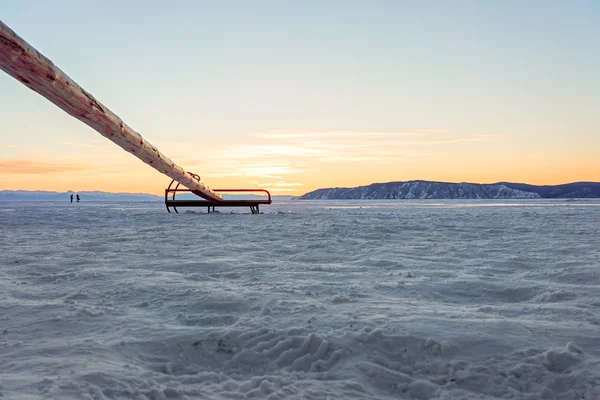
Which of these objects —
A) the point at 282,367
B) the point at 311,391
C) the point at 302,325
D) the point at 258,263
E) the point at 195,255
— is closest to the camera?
the point at 311,391

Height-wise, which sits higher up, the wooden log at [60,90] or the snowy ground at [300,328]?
the wooden log at [60,90]

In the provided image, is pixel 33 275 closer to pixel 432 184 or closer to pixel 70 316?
pixel 70 316

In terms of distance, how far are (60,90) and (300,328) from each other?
5181 millimetres

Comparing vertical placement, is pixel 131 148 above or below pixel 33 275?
above

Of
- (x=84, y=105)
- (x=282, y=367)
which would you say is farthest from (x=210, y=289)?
(x=84, y=105)

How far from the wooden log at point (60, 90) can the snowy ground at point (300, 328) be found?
7.84 feet

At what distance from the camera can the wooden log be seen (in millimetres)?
4551

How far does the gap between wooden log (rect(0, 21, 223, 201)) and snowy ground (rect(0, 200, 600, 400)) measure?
2.39 m

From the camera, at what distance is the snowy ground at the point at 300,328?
2109 millimetres

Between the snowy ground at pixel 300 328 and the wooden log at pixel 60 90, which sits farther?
the wooden log at pixel 60 90

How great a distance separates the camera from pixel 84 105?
666 centimetres

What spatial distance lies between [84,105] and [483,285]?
6342 millimetres

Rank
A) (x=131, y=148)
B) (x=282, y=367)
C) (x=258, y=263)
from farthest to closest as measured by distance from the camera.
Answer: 1. (x=131, y=148)
2. (x=258, y=263)
3. (x=282, y=367)

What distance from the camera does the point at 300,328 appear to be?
282 cm
